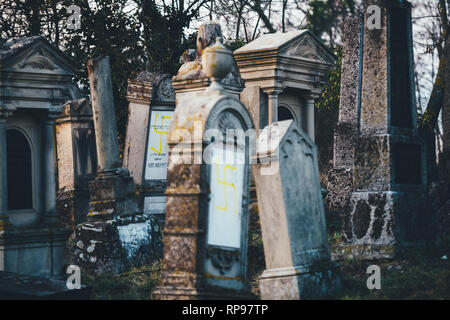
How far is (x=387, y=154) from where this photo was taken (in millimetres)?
9430

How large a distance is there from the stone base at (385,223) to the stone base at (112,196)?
10.8ft

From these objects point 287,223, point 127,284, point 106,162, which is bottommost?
point 127,284

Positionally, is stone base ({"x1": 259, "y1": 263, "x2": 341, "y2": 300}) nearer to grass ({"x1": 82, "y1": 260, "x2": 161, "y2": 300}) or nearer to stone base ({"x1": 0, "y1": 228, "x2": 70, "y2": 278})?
grass ({"x1": 82, "y1": 260, "x2": 161, "y2": 300})

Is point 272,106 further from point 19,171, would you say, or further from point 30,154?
point 19,171

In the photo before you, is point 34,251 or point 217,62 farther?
point 34,251

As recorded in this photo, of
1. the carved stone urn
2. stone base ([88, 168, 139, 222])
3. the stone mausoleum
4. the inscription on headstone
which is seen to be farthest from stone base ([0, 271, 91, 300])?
the inscription on headstone

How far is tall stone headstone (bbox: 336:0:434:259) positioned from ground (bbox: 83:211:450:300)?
0.27m

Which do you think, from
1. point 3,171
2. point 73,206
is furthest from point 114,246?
point 73,206

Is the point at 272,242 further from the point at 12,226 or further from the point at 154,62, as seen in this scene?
the point at 154,62

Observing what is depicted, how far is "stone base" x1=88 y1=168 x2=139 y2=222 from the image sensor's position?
426 inches

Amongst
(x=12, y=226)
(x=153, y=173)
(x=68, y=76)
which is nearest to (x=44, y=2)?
(x=153, y=173)

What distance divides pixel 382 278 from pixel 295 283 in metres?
1.54

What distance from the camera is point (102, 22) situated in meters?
16.8
